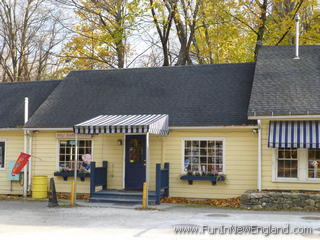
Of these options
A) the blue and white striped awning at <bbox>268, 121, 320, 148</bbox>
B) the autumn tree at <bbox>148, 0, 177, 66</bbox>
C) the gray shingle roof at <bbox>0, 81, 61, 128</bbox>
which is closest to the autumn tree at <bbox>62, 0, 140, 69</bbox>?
the autumn tree at <bbox>148, 0, 177, 66</bbox>

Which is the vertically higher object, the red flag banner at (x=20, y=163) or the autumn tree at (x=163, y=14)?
the autumn tree at (x=163, y=14)

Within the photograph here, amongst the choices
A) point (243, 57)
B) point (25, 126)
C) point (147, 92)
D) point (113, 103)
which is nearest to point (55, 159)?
point (25, 126)

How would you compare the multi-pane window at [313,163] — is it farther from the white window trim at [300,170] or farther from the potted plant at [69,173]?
the potted plant at [69,173]

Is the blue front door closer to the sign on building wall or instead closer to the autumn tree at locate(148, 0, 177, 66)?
the sign on building wall

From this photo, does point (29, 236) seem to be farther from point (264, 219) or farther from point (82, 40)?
point (82, 40)

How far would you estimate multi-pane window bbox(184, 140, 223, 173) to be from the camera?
56.3ft

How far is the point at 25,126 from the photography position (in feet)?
62.6

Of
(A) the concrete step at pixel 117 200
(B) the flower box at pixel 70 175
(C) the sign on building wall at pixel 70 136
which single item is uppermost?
(C) the sign on building wall at pixel 70 136

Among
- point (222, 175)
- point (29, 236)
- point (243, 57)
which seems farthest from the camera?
point (243, 57)

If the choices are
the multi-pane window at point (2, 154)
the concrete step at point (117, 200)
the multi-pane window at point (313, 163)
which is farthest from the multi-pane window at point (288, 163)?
the multi-pane window at point (2, 154)

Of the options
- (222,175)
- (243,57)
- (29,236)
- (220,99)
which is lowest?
(29,236)

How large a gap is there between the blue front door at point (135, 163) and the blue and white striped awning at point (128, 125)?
1.00 metres

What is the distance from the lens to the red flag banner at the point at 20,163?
1830 centimetres

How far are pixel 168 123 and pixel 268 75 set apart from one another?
4.04 metres
